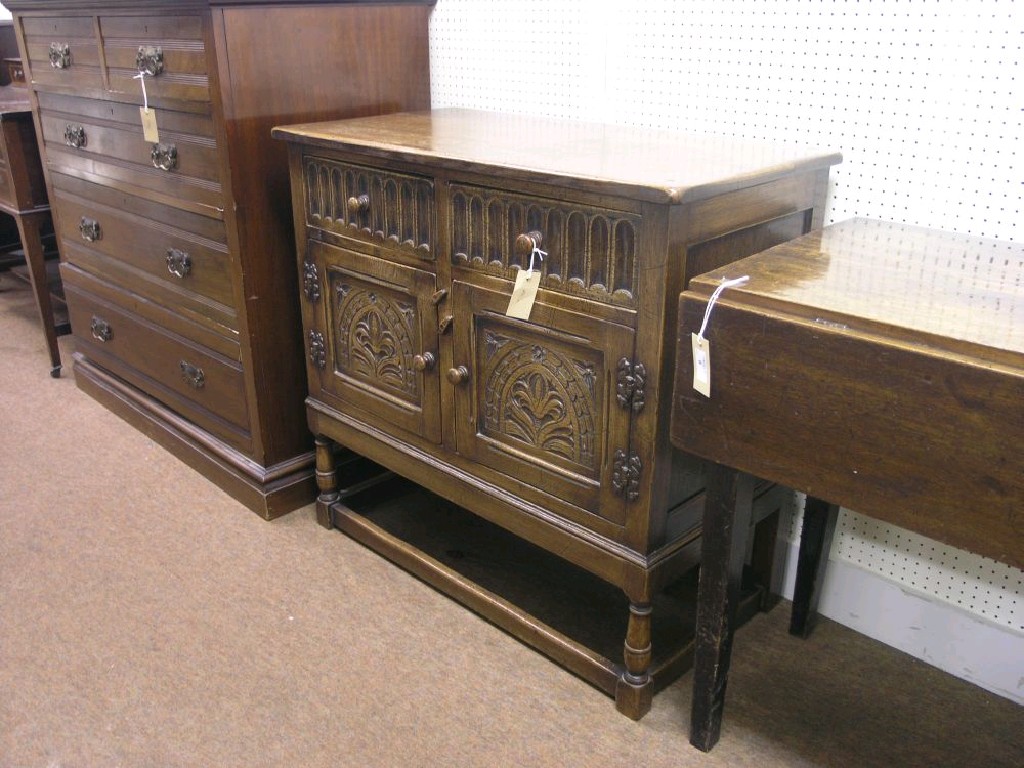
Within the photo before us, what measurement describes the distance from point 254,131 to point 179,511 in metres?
0.99

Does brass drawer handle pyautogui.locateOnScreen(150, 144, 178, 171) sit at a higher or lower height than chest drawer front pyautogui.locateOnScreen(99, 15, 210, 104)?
lower

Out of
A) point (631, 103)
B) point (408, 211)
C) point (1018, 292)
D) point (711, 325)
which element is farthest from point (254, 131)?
point (1018, 292)

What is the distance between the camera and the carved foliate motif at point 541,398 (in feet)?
4.90

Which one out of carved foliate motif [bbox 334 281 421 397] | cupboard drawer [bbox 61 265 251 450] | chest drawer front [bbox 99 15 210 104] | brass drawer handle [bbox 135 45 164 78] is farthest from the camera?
cupboard drawer [bbox 61 265 251 450]

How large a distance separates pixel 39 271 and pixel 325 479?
1588 millimetres

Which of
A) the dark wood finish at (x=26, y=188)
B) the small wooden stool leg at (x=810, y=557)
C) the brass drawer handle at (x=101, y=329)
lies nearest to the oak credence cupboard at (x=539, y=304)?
the small wooden stool leg at (x=810, y=557)

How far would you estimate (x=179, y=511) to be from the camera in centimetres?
230

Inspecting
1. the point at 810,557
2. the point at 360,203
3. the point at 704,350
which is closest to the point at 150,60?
the point at 360,203

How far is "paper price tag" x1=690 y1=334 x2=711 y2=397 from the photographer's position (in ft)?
4.08

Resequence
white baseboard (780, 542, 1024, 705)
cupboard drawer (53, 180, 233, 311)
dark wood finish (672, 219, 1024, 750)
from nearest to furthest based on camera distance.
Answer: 1. dark wood finish (672, 219, 1024, 750)
2. white baseboard (780, 542, 1024, 705)
3. cupboard drawer (53, 180, 233, 311)

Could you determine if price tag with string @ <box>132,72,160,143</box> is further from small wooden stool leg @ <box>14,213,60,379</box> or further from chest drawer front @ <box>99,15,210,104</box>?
small wooden stool leg @ <box>14,213,60,379</box>

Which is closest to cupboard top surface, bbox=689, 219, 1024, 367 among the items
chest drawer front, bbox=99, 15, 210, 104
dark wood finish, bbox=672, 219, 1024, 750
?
dark wood finish, bbox=672, 219, 1024, 750

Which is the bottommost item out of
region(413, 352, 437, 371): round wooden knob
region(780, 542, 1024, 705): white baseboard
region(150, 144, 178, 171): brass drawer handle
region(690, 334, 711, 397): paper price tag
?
region(780, 542, 1024, 705): white baseboard

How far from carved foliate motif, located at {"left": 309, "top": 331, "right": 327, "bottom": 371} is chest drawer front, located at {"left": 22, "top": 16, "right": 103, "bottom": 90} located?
960 mm
